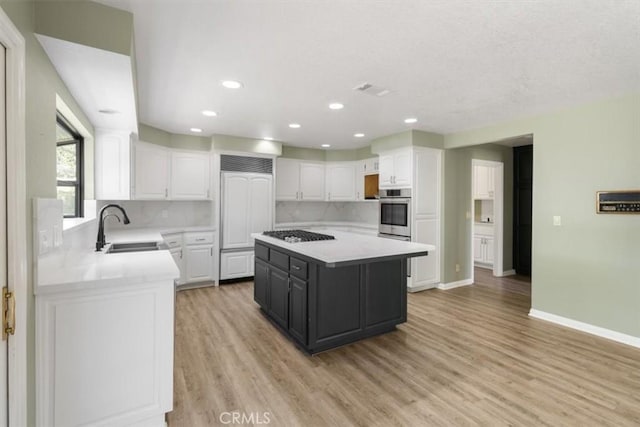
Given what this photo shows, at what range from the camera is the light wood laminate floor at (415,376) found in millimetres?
1937

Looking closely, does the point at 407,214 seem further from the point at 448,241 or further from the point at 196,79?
the point at 196,79

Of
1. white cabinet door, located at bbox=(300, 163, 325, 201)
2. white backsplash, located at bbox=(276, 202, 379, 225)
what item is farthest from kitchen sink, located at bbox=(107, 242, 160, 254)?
white cabinet door, located at bbox=(300, 163, 325, 201)

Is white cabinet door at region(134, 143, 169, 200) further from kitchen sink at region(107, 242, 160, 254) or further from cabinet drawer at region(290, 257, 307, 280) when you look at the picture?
cabinet drawer at region(290, 257, 307, 280)

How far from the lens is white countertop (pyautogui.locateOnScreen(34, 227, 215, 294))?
4.99 ft

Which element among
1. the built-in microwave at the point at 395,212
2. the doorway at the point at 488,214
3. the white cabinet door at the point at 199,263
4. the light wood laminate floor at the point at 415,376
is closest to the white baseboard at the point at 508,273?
the doorway at the point at 488,214

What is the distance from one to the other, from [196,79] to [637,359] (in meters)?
4.50

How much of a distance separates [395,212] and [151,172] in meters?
3.66

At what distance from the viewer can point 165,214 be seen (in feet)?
16.3

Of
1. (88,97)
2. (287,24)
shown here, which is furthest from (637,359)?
(88,97)

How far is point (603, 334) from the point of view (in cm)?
309

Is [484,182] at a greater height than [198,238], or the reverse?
[484,182]

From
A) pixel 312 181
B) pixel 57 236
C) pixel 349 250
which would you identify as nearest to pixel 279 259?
pixel 349 250

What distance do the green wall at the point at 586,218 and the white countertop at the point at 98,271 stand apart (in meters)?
3.86

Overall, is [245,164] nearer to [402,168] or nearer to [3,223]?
[402,168]
